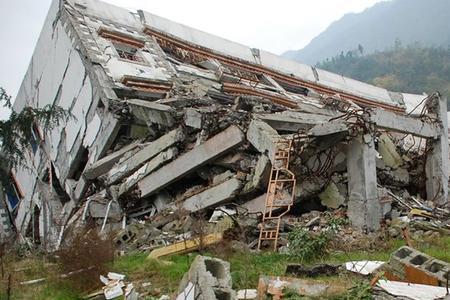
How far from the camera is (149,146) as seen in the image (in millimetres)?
10109

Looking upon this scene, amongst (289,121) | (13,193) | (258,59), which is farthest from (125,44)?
(289,121)

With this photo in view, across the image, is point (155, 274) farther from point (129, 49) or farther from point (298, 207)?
point (129, 49)

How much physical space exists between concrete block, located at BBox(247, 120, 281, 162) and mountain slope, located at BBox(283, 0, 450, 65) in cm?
9051

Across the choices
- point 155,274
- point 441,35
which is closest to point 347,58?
point 441,35

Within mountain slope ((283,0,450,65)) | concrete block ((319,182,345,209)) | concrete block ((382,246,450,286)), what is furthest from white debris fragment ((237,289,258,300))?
mountain slope ((283,0,450,65))

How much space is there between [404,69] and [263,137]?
48.6 metres

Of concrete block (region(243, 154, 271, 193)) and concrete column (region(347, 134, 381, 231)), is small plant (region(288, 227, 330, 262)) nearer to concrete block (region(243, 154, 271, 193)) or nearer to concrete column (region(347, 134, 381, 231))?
concrete column (region(347, 134, 381, 231))

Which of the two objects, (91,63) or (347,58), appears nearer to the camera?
(91,63)

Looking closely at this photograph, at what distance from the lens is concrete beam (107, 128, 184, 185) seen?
9.64 m

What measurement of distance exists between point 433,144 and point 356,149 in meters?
2.36

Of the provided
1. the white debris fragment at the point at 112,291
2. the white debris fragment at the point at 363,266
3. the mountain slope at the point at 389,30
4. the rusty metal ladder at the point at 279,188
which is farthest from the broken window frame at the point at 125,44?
the mountain slope at the point at 389,30

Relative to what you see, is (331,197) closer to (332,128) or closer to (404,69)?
(332,128)

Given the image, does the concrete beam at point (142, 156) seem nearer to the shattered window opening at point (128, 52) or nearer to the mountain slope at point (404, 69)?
the shattered window opening at point (128, 52)

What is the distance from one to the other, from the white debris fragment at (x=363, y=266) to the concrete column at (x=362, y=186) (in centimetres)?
215
